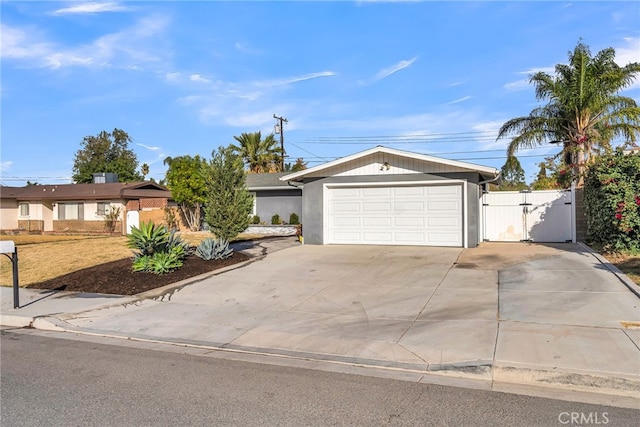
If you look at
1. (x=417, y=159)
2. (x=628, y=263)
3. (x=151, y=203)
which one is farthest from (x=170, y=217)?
(x=628, y=263)

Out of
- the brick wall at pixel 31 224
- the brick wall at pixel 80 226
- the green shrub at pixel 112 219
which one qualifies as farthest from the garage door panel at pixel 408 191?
the brick wall at pixel 31 224

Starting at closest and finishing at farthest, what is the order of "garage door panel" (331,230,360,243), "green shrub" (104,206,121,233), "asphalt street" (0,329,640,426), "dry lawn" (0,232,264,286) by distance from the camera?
"asphalt street" (0,329,640,426) < "dry lawn" (0,232,264,286) < "garage door panel" (331,230,360,243) < "green shrub" (104,206,121,233)

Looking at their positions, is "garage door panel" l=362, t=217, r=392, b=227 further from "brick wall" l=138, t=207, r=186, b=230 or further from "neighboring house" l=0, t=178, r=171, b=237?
"neighboring house" l=0, t=178, r=171, b=237

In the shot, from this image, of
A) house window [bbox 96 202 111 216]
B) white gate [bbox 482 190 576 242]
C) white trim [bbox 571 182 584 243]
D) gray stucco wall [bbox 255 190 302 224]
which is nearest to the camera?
white trim [bbox 571 182 584 243]

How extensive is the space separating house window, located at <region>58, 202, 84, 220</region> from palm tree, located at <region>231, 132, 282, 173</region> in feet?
43.5

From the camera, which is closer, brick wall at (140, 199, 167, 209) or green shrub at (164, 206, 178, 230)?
green shrub at (164, 206, 178, 230)

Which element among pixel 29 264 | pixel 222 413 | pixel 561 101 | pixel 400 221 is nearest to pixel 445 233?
pixel 400 221

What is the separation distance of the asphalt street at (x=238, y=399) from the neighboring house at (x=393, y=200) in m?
11.3

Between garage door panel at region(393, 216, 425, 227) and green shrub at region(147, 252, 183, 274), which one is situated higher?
garage door panel at region(393, 216, 425, 227)

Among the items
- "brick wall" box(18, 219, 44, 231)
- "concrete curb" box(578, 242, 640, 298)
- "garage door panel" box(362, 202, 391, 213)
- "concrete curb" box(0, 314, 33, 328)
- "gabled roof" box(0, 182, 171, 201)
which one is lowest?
"concrete curb" box(0, 314, 33, 328)

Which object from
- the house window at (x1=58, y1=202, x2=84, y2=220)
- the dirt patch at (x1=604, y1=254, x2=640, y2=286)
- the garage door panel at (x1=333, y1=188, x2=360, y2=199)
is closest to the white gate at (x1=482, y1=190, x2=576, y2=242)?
the dirt patch at (x1=604, y1=254, x2=640, y2=286)

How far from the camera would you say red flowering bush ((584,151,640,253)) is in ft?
37.2

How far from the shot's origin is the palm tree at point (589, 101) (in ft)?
65.3

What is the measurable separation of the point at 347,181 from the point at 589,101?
11228mm
